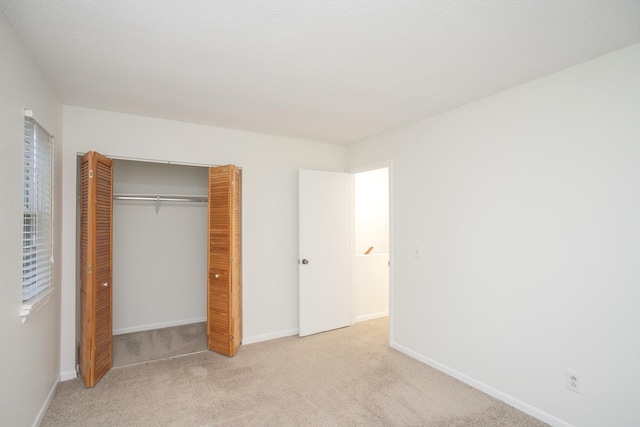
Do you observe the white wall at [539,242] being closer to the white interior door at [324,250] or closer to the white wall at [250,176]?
the white interior door at [324,250]

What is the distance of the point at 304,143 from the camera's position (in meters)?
4.29

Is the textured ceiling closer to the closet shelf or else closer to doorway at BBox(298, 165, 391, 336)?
the closet shelf

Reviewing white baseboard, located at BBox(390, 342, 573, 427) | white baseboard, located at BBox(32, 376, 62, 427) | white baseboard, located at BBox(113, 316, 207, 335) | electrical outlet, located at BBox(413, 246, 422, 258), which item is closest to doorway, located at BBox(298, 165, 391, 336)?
electrical outlet, located at BBox(413, 246, 422, 258)

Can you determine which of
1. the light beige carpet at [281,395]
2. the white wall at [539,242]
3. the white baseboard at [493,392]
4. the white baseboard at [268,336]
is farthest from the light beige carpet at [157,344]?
the white wall at [539,242]

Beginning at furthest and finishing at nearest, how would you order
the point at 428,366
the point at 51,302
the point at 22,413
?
the point at 428,366, the point at 51,302, the point at 22,413

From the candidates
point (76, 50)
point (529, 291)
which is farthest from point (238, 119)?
point (529, 291)

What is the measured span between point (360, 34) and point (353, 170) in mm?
2653

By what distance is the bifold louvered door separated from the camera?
338 cm

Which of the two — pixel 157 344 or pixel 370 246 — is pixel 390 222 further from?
pixel 157 344

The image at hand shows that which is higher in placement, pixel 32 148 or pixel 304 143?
pixel 304 143

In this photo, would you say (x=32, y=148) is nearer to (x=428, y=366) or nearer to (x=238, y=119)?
(x=238, y=119)

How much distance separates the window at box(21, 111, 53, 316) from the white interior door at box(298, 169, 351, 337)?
2389 mm

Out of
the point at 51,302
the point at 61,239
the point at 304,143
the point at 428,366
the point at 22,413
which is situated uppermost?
the point at 304,143

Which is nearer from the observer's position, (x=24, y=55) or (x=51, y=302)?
(x=24, y=55)
